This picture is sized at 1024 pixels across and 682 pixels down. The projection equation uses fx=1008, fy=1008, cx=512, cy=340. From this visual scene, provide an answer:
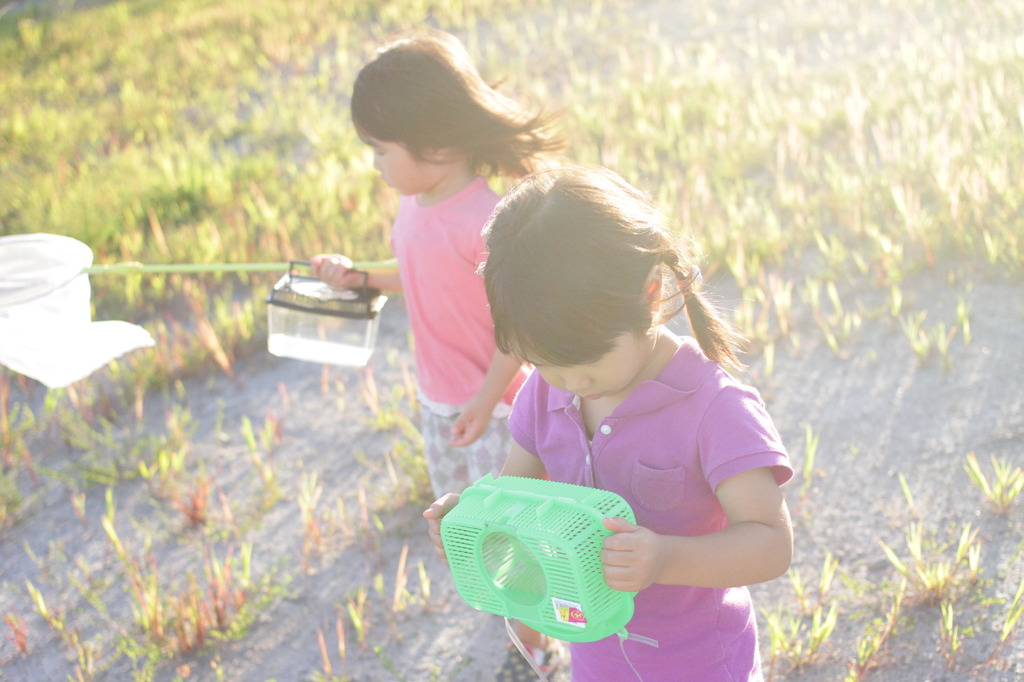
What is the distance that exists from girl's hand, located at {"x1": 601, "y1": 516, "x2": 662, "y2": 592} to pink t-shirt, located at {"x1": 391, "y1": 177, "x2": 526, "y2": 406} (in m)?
1.02

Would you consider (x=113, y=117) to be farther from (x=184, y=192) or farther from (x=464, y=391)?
(x=464, y=391)

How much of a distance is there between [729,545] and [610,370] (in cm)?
27

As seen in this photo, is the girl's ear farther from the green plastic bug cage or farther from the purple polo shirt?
the green plastic bug cage

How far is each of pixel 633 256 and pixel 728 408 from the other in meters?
0.23

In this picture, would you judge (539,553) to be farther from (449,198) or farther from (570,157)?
(570,157)

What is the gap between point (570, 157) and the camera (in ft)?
16.1

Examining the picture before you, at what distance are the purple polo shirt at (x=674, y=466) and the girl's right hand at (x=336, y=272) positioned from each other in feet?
3.08

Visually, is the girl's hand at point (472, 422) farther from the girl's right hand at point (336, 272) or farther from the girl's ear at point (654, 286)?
the girl's ear at point (654, 286)

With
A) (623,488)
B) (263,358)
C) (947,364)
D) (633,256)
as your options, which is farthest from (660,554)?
(263,358)

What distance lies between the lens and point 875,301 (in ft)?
11.7

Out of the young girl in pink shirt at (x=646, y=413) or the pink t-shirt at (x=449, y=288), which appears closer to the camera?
the young girl in pink shirt at (x=646, y=413)

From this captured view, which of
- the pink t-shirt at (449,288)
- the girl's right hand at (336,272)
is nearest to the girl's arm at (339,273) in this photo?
the girl's right hand at (336,272)

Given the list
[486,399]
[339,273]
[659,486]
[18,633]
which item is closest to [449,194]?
[339,273]

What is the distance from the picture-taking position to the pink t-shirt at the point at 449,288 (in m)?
2.18
